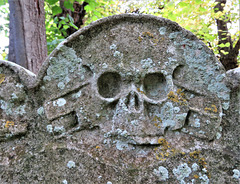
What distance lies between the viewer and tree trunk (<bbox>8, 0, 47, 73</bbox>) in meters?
1.61

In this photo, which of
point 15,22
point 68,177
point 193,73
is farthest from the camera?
point 15,22

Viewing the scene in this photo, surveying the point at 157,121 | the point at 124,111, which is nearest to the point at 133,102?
the point at 124,111

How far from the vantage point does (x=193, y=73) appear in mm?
1188

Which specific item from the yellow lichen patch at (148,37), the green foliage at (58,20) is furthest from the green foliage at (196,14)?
the yellow lichen patch at (148,37)

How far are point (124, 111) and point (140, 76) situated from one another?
222mm

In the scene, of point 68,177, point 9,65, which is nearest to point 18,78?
point 9,65

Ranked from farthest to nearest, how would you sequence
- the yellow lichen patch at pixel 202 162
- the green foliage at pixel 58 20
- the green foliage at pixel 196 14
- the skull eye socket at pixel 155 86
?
the green foliage at pixel 196 14 < the green foliage at pixel 58 20 < the skull eye socket at pixel 155 86 < the yellow lichen patch at pixel 202 162

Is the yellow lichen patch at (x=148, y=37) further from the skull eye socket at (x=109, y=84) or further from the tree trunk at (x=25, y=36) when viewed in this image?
the tree trunk at (x=25, y=36)

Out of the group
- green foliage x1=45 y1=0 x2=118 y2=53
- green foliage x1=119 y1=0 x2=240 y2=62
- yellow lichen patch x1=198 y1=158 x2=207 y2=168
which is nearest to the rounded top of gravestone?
yellow lichen patch x1=198 y1=158 x2=207 y2=168

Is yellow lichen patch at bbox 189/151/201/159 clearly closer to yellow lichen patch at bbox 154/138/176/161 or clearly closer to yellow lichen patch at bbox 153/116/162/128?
yellow lichen patch at bbox 154/138/176/161

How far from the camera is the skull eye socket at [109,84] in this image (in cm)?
120

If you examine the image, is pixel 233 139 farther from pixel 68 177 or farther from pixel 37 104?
pixel 37 104

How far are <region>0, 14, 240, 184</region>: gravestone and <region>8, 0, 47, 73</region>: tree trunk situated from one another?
1.35ft

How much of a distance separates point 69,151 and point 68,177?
0.44 ft
